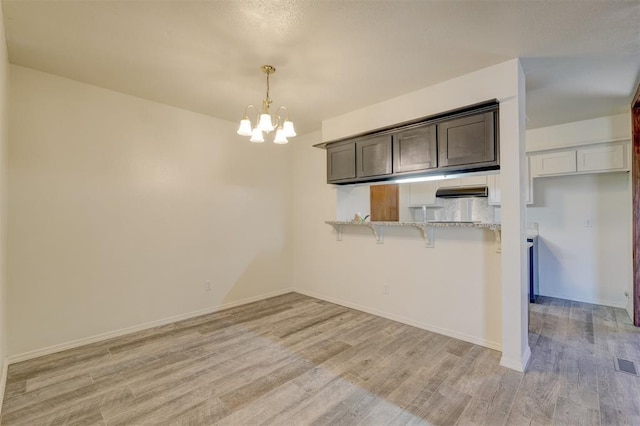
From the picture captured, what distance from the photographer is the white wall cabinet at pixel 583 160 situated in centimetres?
396

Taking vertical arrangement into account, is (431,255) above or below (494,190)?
below

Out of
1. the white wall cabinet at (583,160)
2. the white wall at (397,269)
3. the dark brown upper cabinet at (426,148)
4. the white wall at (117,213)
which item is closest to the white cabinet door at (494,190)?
the white wall cabinet at (583,160)

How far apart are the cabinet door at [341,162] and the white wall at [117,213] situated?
1186 mm

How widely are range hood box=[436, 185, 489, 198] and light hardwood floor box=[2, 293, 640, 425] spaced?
6.31 ft

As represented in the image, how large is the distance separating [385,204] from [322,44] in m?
3.72

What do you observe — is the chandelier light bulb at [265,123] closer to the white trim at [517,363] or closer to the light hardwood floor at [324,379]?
the light hardwood floor at [324,379]

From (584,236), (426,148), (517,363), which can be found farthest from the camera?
(584,236)

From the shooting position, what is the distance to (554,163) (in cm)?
444

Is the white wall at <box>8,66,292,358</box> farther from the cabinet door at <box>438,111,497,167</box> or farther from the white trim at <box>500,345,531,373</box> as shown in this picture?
the white trim at <box>500,345,531,373</box>

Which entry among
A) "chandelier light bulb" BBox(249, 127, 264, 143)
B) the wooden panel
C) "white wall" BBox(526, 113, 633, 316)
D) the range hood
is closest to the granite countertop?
the range hood

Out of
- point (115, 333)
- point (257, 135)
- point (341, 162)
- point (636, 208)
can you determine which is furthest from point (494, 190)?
point (115, 333)

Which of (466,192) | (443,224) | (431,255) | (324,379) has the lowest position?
(324,379)

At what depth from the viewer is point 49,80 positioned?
2850 mm

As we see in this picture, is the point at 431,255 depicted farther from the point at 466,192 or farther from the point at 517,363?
the point at 466,192
